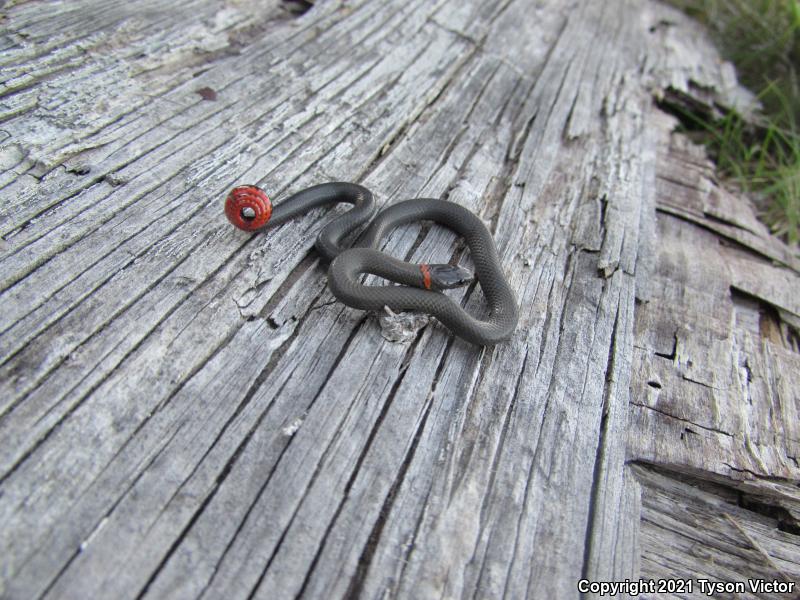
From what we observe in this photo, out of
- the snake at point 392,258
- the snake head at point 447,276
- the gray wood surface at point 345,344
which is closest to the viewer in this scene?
the gray wood surface at point 345,344

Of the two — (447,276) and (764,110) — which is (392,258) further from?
(764,110)

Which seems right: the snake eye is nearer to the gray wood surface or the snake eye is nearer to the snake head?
the gray wood surface

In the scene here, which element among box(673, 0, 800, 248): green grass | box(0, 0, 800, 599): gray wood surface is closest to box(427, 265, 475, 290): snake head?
box(0, 0, 800, 599): gray wood surface

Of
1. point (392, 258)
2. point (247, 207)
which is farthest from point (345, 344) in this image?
point (247, 207)

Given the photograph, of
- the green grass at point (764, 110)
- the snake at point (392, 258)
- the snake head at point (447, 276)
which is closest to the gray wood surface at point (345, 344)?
the snake at point (392, 258)

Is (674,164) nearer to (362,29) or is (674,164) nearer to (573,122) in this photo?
(573,122)

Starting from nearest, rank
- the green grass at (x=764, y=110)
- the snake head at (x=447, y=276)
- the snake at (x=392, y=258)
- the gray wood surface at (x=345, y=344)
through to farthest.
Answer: the gray wood surface at (x=345, y=344) → the snake at (x=392, y=258) → the snake head at (x=447, y=276) → the green grass at (x=764, y=110)

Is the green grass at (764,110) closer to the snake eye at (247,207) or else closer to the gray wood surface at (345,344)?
the gray wood surface at (345,344)

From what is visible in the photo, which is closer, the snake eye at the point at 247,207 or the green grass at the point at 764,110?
the snake eye at the point at 247,207
